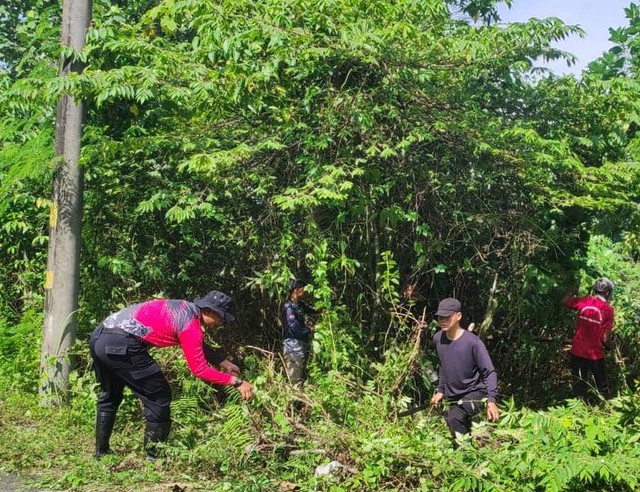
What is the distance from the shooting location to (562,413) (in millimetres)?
5758

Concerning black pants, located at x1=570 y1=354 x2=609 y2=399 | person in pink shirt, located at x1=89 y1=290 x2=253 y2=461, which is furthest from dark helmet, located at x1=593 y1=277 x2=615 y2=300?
person in pink shirt, located at x1=89 y1=290 x2=253 y2=461

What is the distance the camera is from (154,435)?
6395mm

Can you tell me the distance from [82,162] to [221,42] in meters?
2.00

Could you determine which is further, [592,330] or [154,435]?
[592,330]

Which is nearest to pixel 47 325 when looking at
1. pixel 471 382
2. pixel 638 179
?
pixel 471 382

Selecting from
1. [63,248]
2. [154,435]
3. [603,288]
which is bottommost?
[154,435]

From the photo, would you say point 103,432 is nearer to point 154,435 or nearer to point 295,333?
point 154,435

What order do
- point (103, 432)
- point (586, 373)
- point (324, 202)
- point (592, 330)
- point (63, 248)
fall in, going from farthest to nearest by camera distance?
point (586, 373) → point (592, 330) → point (63, 248) → point (324, 202) → point (103, 432)

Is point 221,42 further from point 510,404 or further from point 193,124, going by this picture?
point 510,404

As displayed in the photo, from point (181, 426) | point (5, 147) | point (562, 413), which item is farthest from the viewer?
point (5, 147)

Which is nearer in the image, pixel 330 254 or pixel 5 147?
pixel 330 254

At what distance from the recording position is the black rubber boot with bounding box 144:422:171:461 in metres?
6.37

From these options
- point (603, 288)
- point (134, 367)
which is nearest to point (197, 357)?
point (134, 367)

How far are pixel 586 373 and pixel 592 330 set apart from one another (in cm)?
57
